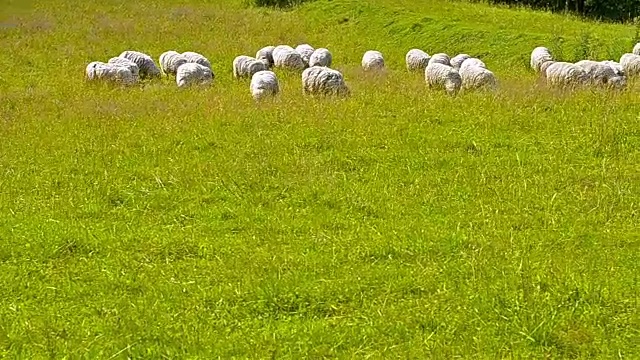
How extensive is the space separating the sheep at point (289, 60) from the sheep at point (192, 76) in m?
3.41

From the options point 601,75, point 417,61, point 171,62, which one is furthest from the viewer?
point 417,61

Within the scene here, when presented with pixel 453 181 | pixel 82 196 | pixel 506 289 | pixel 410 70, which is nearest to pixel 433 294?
pixel 506 289

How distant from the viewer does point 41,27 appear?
30.8m

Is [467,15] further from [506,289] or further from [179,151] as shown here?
[506,289]

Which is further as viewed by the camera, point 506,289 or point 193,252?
point 193,252

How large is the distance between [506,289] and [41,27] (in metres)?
27.9

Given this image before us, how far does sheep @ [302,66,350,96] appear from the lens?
16906 millimetres

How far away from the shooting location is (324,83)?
17.0 meters

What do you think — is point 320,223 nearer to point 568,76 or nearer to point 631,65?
point 568,76

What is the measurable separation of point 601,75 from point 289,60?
912 cm

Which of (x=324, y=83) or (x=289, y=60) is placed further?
(x=289, y=60)

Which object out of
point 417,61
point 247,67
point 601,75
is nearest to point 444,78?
point 601,75

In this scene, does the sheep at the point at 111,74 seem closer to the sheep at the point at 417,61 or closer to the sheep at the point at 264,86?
the sheep at the point at 264,86

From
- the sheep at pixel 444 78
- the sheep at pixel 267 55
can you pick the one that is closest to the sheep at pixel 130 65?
the sheep at pixel 267 55
